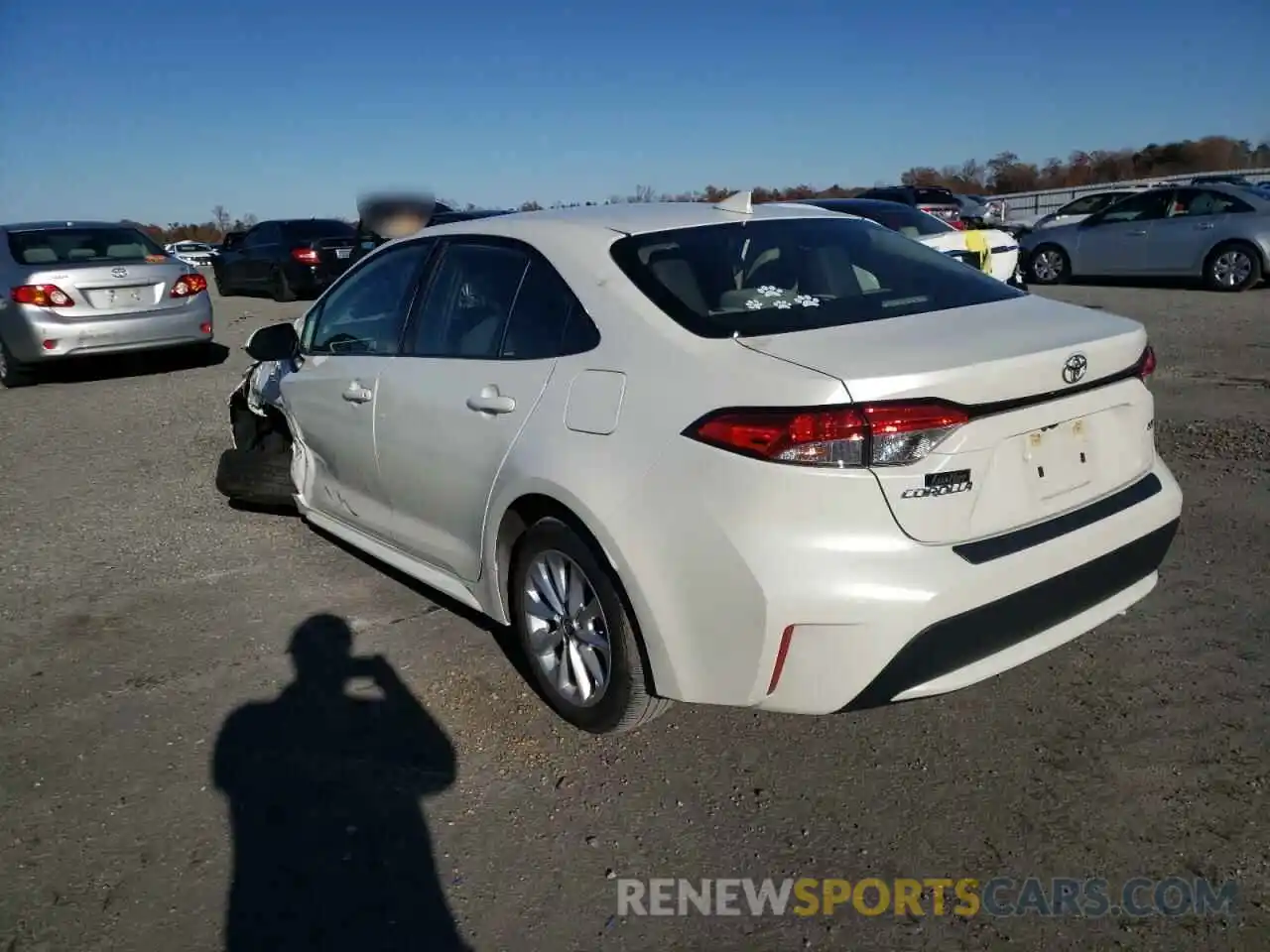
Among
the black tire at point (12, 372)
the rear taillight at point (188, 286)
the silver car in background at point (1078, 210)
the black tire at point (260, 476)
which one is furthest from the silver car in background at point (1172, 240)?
the black tire at point (12, 372)

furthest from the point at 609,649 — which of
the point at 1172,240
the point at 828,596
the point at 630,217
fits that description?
the point at 1172,240

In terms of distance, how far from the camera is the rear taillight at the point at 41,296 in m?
9.33

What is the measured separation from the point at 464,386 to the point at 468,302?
0.40 m

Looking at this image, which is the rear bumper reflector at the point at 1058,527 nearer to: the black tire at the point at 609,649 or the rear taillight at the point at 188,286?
the black tire at the point at 609,649

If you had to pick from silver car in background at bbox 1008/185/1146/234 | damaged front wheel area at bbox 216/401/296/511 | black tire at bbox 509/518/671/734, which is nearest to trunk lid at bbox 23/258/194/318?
damaged front wheel area at bbox 216/401/296/511

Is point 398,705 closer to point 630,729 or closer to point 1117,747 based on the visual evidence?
point 630,729

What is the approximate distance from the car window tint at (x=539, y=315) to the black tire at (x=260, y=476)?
7.49 feet

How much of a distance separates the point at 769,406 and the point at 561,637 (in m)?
1.17

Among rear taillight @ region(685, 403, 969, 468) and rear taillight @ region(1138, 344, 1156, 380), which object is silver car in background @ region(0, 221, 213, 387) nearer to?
rear taillight @ region(685, 403, 969, 468)

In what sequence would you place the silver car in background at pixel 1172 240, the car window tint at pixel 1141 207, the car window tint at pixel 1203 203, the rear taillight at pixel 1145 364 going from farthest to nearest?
the car window tint at pixel 1141 207 → the car window tint at pixel 1203 203 → the silver car in background at pixel 1172 240 → the rear taillight at pixel 1145 364

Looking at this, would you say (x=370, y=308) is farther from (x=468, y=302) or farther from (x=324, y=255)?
(x=324, y=255)

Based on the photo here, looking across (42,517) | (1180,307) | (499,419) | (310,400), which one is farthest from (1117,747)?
(1180,307)

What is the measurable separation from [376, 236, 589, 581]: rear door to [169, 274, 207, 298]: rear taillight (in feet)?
24.2

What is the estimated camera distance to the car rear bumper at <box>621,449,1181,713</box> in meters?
2.48
